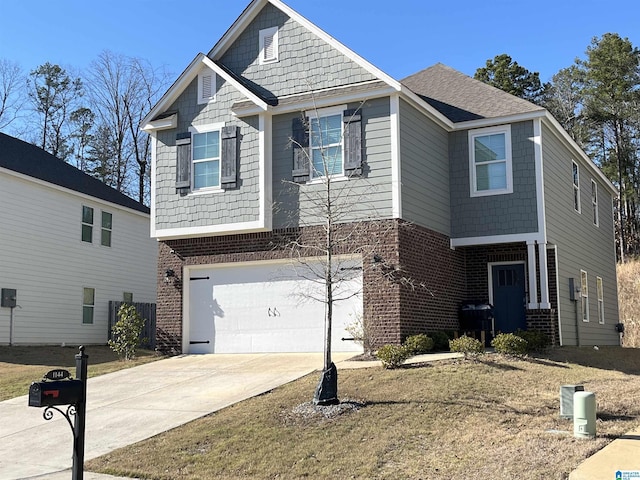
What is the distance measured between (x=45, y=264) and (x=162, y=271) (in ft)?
21.7

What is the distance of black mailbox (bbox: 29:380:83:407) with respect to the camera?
7.28 meters

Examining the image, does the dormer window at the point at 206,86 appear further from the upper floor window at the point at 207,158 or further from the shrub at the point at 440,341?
the shrub at the point at 440,341

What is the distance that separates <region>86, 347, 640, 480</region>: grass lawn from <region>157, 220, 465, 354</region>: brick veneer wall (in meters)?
2.88

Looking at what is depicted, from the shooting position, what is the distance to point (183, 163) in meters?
18.4

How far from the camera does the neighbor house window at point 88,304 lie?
82.4 ft

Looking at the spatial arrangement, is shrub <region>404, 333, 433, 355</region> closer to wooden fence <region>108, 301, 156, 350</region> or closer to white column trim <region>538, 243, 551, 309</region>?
white column trim <region>538, 243, 551, 309</region>

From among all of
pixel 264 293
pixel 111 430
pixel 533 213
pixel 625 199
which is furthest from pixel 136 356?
pixel 625 199

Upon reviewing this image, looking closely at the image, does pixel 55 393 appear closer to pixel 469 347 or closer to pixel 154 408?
pixel 154 408

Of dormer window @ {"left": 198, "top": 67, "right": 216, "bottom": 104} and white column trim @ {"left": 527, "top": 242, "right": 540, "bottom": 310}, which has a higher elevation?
dormer window @ {"left": 198, "top": 67, "right": 216, "bottom": 104}

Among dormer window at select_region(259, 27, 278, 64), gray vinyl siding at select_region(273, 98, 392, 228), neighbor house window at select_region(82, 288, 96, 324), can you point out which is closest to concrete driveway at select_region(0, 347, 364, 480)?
gray vinyl siding at select_region(273, 98, 392, 228)

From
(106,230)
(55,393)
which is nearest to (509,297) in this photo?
(55,393)

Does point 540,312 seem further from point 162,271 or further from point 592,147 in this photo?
point 592,147

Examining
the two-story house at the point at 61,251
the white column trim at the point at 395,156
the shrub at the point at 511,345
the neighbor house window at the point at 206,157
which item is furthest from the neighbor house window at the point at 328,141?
the two-story house at the point at 61,251

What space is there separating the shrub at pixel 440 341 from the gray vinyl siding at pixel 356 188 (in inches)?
115
